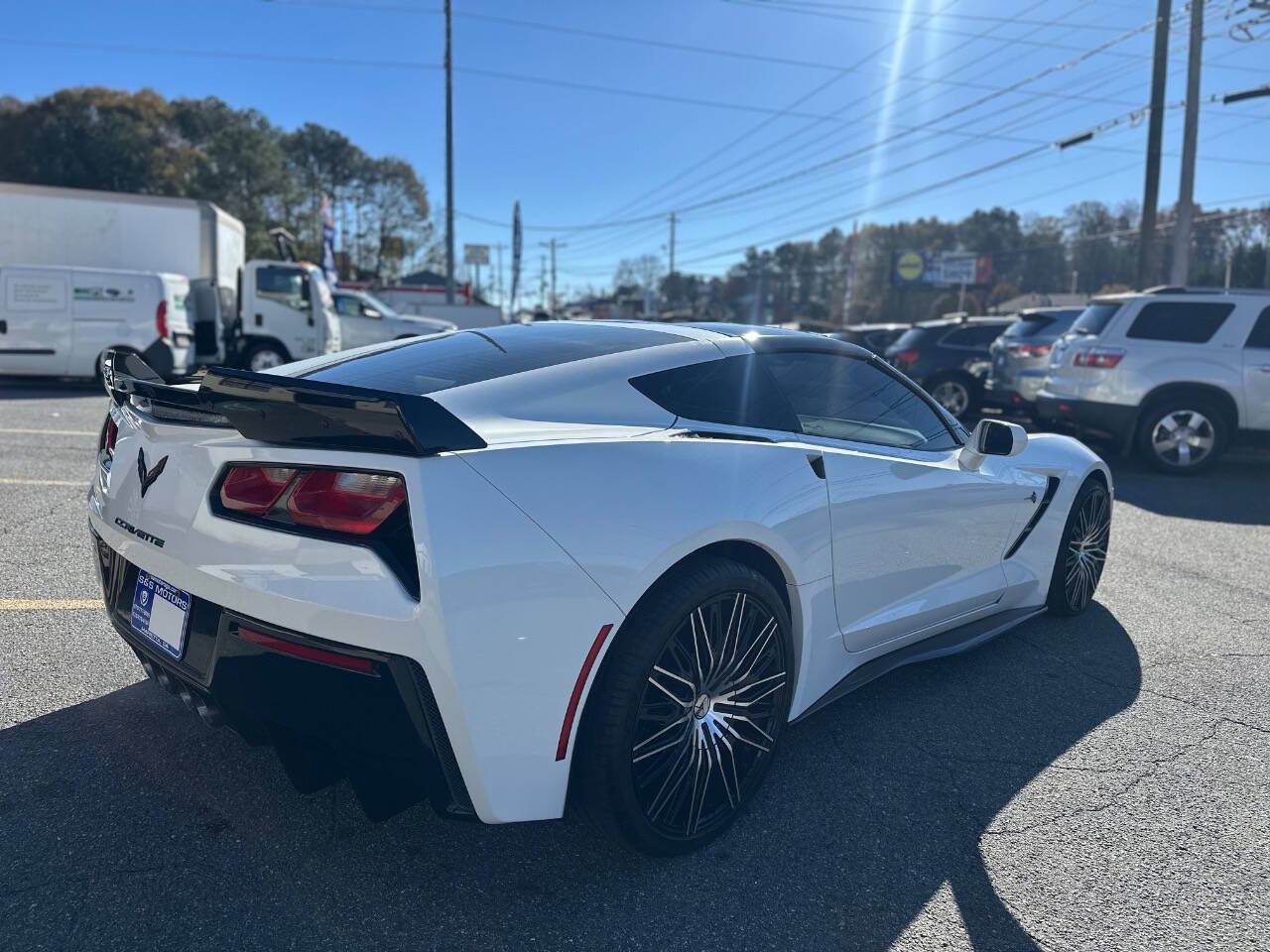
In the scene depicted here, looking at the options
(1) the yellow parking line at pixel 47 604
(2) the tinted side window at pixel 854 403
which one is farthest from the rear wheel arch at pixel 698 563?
(1) the yellow parking line at pixel 47 604

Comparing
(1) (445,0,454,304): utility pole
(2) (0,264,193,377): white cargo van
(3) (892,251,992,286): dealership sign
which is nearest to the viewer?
(2) (0,264,193,377): white cargo van

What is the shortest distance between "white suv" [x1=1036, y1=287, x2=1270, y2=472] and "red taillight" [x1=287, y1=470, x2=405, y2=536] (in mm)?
8723

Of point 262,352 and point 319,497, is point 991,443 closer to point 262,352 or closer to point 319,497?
point 319,497

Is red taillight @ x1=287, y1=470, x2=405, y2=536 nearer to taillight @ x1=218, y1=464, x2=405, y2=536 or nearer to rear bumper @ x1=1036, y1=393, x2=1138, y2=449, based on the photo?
taillight @ x1=218, y1=464, x2=405, y2=536

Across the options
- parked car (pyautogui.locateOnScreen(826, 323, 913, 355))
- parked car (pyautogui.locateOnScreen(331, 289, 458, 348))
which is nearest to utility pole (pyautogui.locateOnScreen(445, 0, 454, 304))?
parked car (pyautogui.locateOnScreen(331, 289, 458, 348))

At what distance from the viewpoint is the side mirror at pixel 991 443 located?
343cm

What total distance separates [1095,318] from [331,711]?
930cm

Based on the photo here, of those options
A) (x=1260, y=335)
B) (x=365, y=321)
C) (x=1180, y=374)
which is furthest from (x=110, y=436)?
(x=365, y=321)

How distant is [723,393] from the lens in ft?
9.18

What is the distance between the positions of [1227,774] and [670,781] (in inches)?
78.1

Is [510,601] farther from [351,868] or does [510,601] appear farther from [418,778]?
[351,868]

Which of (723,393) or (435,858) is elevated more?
(723,393)

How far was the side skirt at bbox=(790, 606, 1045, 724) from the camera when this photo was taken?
9.59ft

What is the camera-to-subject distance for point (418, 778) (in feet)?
6.43
